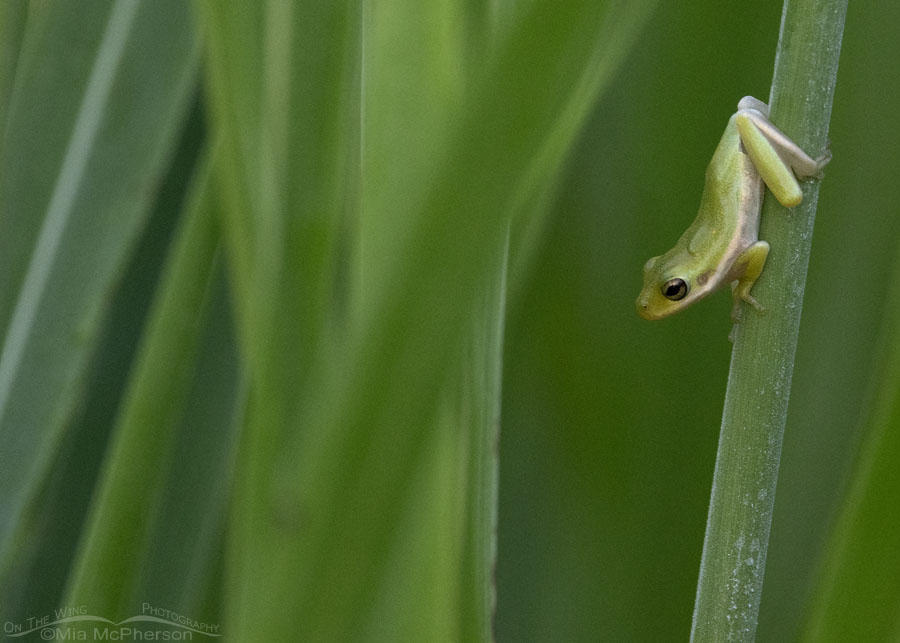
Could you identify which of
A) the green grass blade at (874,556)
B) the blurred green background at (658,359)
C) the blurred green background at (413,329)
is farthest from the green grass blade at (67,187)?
the green grass blade at (874,556)

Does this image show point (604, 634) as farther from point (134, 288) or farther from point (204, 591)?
point (134, 288)

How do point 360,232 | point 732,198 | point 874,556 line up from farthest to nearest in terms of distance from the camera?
point 732,198 → point 360,232 → point 874,556

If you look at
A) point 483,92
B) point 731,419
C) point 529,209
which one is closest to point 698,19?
point 529,209

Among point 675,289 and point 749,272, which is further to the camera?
point 675,289

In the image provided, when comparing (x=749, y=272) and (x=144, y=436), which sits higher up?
(x=749, y=272)

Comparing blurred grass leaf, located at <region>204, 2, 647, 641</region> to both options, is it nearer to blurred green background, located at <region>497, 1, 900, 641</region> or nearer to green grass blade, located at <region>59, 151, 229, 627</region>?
green grass blade, located at <region>59, 151, 229, 627</region>

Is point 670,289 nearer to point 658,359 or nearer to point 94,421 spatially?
point 658,359


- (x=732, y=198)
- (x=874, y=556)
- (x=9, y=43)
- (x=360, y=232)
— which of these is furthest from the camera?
(x=9, y=43)
